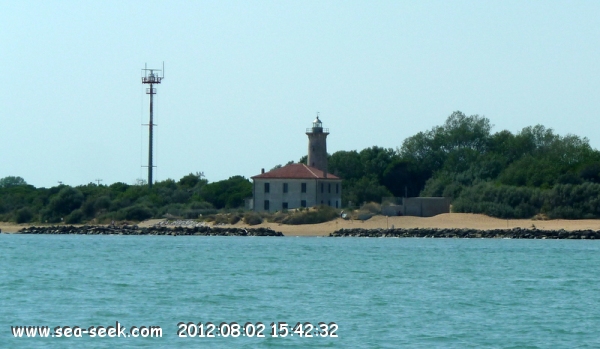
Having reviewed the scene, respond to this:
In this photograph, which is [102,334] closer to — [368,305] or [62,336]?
[62,336]

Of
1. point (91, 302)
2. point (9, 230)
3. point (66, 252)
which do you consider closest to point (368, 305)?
point (91, 302)

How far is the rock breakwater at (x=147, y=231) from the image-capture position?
63.3m

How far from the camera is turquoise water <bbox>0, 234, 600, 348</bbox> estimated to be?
70.5 feet

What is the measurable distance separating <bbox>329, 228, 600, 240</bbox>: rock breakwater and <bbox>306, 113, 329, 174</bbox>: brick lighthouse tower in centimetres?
1200

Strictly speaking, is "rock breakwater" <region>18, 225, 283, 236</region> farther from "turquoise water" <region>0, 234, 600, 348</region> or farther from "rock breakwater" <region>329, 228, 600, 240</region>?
"turquoise water" <region>0, 234, 600, 348</region>

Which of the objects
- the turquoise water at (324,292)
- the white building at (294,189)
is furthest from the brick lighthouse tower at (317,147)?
the turquoise water at (324,292)

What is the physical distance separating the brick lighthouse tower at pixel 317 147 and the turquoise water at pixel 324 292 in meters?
23.0

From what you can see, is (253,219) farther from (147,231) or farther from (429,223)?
(429,223)

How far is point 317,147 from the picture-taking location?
73.1 m

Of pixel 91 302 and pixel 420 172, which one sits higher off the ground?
pixel 420 172

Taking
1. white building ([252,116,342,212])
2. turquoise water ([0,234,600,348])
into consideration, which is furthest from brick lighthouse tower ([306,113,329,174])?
turquoise water ([0,234,600,348])

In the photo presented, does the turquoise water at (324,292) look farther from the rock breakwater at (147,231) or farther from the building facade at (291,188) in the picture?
the building facade at (291,188)

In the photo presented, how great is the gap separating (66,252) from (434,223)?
2383cm

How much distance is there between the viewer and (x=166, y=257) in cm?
4372
